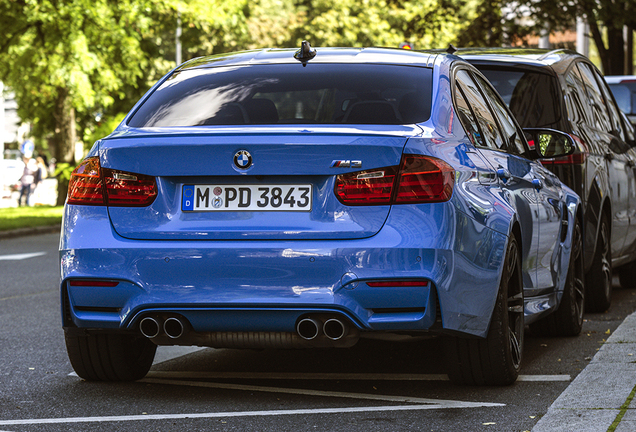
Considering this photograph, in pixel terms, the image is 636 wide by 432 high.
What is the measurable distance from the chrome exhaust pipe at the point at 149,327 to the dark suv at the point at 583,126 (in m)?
3.71

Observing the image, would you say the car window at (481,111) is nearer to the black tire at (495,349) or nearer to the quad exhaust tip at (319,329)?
the black tire at (495,349)

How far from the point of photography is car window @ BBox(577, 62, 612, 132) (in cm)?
880

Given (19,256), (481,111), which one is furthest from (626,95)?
(481,111)

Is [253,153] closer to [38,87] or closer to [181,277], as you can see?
[181,277]

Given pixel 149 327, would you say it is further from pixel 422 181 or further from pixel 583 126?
pixel 583 126

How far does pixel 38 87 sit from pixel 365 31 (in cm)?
2430

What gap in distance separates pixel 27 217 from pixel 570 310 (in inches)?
719

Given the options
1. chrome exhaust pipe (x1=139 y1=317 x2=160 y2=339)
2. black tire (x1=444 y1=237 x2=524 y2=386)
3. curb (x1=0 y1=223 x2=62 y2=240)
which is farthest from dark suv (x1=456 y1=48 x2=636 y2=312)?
curb (x1=0 y1=223 x2=62 y2=240)

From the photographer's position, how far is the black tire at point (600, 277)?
8.30 m

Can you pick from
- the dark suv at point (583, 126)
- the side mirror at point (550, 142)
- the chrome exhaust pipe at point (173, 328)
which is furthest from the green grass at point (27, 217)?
the chrome exhaust pipe at point (173, 328)

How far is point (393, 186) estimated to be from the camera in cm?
474

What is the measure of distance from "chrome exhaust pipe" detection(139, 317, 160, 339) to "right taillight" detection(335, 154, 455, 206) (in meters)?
0.98

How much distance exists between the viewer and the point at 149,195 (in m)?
4.94

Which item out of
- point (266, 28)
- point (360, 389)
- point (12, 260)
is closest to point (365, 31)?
point (266, 28)
